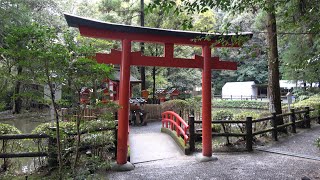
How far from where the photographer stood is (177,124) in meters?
8.30

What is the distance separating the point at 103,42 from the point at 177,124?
7.79 meters

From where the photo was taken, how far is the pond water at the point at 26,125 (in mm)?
4453

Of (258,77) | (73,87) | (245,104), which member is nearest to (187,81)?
(245,104)

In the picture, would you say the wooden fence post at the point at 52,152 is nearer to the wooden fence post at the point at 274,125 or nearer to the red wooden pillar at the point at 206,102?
the red wooden pillar at the point at 206,102

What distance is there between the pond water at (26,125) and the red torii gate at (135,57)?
1.64 m

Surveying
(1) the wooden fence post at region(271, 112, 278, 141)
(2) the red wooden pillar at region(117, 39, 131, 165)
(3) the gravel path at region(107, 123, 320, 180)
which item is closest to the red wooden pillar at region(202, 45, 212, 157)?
(3) the gravel path at region(107, 123, 320, 180)

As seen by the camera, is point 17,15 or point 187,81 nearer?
point 17,15

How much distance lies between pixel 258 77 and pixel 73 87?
36.6 m

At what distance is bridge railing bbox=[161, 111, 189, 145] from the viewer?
7.39m

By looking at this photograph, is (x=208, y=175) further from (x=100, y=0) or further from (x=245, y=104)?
(x=245, y=104)

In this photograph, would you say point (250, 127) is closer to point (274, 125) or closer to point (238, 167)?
point (274, 125)

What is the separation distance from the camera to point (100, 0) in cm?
1611

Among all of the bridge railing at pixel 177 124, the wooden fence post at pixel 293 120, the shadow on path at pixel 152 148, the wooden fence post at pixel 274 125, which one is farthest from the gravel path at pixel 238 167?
the wooden fence post at pixel 293 120

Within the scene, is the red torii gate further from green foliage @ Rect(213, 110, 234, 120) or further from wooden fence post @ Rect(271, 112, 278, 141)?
green foliage @ Rect(213, 110, 234, 120)
